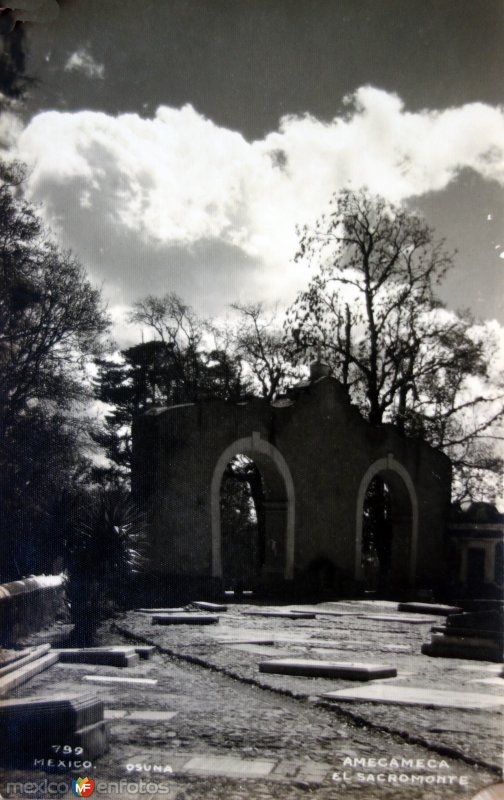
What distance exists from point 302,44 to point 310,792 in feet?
13.5

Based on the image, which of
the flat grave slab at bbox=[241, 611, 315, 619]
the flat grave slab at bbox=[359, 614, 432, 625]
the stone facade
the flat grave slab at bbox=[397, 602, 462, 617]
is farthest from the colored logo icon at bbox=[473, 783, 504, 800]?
the stone facade

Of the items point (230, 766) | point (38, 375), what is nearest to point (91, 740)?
point (230, 766)

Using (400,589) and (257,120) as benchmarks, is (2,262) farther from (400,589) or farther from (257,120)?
(400,589)

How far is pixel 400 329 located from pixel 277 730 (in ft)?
13.9

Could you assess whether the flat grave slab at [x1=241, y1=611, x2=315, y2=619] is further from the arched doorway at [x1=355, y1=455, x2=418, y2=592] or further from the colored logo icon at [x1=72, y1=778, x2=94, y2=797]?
the colored logo icon at [x1=72, y1=778, x2=94, y2=797]

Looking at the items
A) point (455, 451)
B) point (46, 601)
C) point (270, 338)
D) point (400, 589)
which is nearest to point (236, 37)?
point (270, 338)

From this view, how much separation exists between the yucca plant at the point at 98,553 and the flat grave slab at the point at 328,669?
1.95m

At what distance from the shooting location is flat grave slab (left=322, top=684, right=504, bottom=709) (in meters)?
4.33

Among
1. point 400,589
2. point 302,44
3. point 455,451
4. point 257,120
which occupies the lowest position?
point 400,589

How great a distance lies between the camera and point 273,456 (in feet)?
49.0

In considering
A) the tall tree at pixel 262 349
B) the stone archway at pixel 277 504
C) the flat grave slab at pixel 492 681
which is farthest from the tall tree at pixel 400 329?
the stone archway at pixel 277 504

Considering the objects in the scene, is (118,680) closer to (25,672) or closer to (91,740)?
(25,672)

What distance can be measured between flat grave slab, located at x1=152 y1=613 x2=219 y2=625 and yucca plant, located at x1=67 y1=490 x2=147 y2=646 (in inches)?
43.4

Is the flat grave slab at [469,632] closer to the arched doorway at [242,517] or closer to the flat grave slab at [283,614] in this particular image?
the flat grave slab at [283,614]
